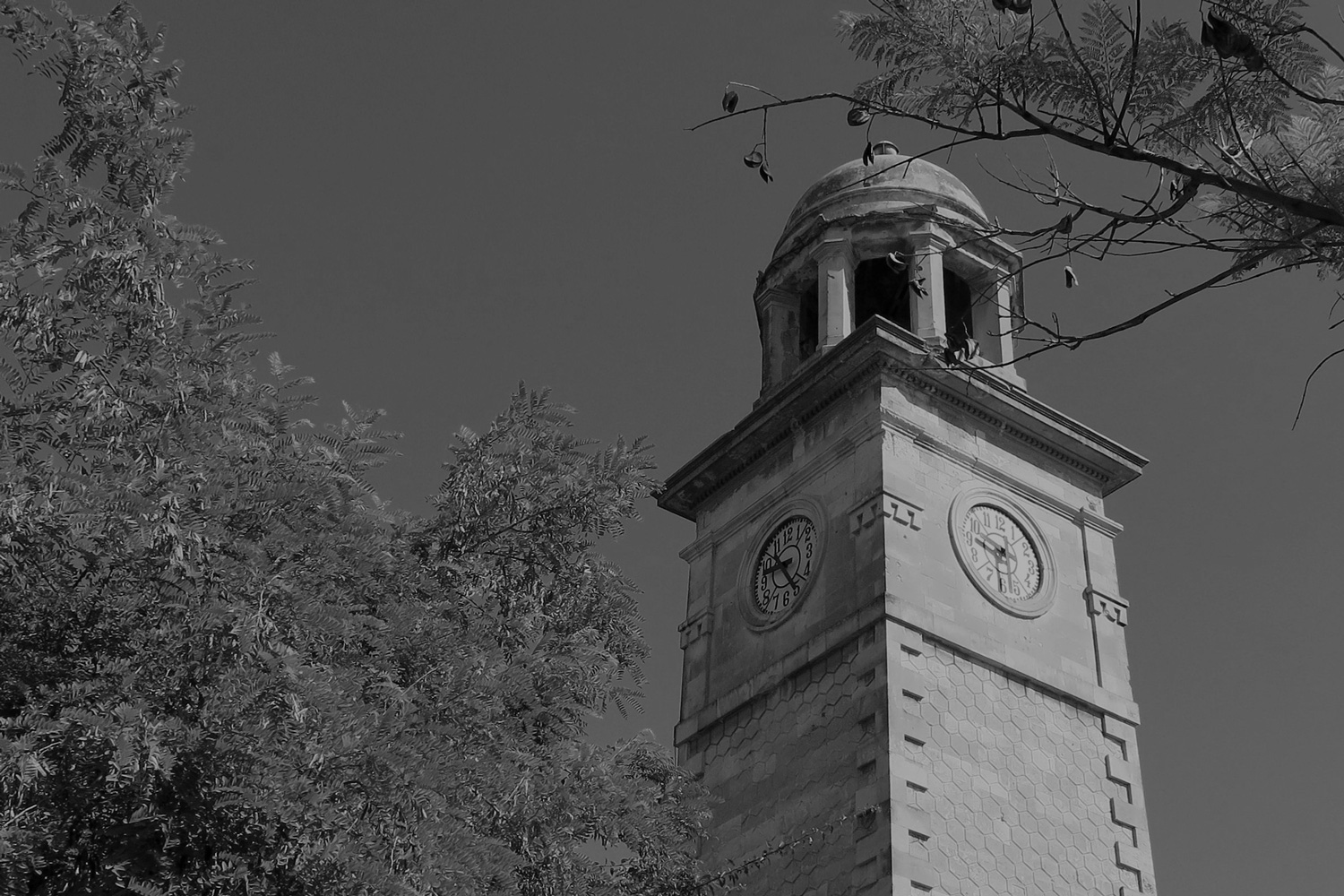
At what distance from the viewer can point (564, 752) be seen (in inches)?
488

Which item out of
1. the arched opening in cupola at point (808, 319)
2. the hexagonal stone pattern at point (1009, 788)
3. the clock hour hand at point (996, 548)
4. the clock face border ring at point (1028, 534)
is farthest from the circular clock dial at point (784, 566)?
the arched opening in cupola at point (808, 319)

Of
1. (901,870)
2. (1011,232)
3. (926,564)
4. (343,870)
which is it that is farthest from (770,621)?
(1011,232)

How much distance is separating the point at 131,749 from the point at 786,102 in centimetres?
503

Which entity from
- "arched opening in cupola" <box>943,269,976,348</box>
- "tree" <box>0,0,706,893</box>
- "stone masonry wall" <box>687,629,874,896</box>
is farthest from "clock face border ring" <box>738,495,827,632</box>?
"tree" <box>0,0,706,893</box>

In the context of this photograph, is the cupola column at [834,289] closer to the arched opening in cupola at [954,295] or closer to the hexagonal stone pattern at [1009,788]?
the arched opening in cupola at [954,295]

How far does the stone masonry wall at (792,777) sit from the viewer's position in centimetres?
2305

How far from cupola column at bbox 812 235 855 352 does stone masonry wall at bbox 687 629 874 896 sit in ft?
20.0

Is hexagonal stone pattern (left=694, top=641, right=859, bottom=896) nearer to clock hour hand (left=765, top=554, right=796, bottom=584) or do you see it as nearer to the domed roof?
clock hour hand (left=765, top=554, right=796, bottom=584)

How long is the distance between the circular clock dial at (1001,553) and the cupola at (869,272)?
2.70 m

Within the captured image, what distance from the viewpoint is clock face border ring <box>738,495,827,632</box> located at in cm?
2603

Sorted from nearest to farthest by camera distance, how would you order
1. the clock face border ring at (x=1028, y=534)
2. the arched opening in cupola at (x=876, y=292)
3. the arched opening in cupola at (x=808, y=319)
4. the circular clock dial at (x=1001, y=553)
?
the clock face border ring at (x=1028, y=534), the circular clock dial at (x=1001, y=553), the arched opening in cupola at (x=808, y=319), the arched opening in cupola at (x=876, y=292)

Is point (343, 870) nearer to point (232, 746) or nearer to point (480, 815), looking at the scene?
point (232, 746)

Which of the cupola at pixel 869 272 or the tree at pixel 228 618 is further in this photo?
the cupola at pixel 869 272

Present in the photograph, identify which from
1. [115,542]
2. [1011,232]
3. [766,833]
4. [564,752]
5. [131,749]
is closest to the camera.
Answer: [1011,232]
